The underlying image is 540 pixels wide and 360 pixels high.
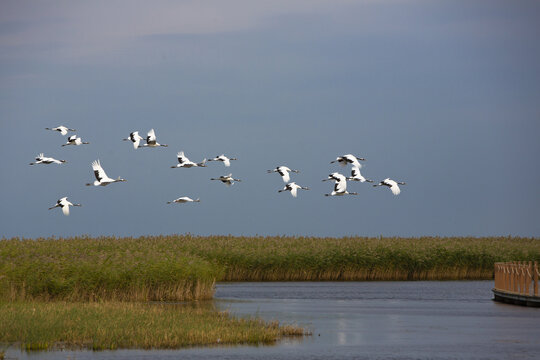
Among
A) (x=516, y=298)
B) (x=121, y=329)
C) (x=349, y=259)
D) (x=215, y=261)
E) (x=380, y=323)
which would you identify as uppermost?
(x=349, y=259)

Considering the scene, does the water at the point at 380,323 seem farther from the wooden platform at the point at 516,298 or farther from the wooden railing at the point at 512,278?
the wooden railing at the point at 512,278

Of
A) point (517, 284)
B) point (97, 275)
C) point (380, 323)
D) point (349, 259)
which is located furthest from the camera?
point (349, 259)

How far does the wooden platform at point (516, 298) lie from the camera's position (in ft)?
112

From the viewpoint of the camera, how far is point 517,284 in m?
37.3

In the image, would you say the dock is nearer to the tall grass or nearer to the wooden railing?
the wooden railing

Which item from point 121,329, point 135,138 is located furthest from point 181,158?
point 121,329

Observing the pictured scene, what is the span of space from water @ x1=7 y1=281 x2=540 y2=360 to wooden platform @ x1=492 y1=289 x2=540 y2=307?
43cm

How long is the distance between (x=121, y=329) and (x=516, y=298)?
18481 millimetres

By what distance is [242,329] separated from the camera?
79.7 feet

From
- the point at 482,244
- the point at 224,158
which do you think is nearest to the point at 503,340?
the point at 224,158

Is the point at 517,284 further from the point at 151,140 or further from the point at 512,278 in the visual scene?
the point at 151,140

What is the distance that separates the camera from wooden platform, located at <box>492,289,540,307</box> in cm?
3400

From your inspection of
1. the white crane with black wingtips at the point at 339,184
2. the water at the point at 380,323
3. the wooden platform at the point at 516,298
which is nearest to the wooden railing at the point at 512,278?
the wooden platform at the point at 516,298

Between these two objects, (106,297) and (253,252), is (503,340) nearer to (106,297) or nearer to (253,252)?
(106,297)
